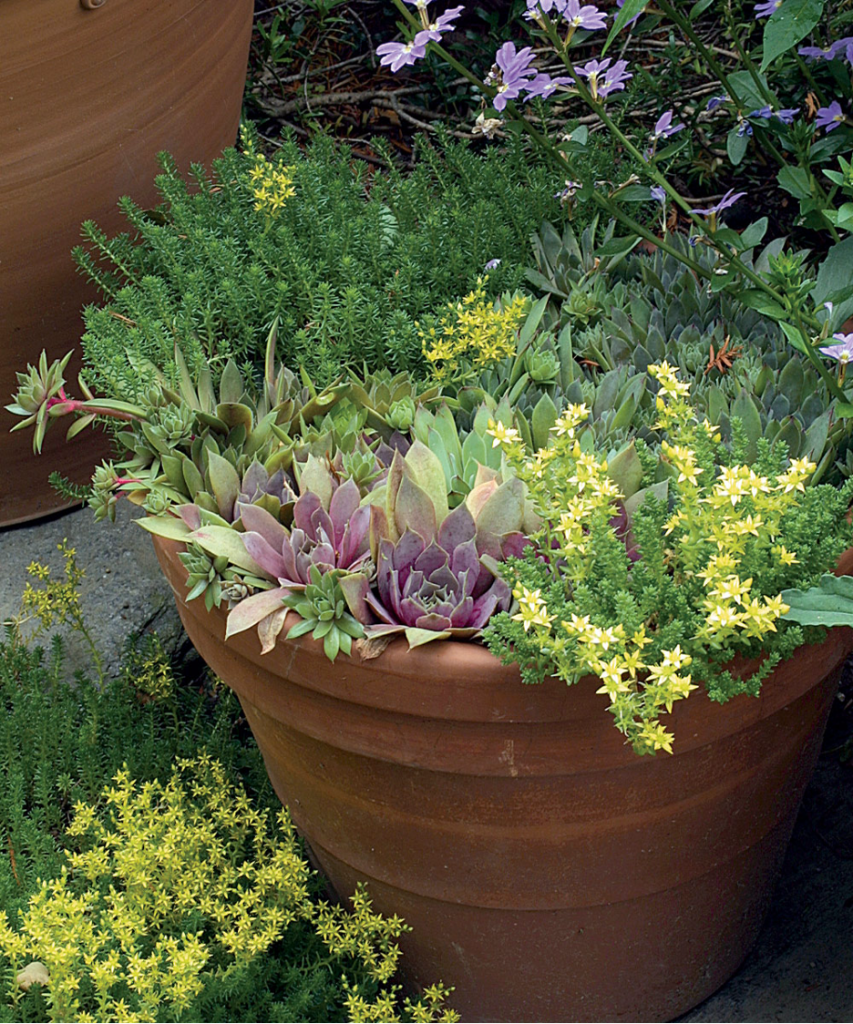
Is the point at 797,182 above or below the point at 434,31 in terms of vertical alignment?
below

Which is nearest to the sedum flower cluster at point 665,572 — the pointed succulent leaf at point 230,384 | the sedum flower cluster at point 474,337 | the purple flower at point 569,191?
the sedum flower cluster at point 474,337

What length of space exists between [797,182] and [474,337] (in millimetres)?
492

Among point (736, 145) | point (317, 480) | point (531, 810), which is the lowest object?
point (531, 810)

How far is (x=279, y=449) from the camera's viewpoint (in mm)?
1420

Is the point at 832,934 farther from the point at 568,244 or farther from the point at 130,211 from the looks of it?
the point at 130,211

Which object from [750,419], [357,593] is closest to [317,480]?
[357,593]

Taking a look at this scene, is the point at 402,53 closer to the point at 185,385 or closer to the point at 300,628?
the point at 185,385

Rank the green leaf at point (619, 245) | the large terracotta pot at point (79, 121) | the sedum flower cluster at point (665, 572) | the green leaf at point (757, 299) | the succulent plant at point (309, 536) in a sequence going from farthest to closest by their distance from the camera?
the large terracotta pot at point (79, 121), the green leaf at point (619, 245), the green leaf at point (757, 299), the succulent plant at point (309, 536), the sedum flower cluster at point (665, 572)

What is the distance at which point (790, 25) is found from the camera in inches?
49.9

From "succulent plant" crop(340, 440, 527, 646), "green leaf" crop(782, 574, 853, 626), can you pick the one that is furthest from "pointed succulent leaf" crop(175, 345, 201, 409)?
"green leaf" crop(782, 574, 853, 626)

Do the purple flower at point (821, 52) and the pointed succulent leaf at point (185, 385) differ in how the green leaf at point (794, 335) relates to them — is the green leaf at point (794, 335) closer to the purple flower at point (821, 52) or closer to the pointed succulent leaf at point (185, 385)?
the purple flower at point (821, 52)

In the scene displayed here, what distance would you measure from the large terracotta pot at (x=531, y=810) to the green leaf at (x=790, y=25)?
0.67 m

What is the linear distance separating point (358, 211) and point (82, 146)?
1.65 ft

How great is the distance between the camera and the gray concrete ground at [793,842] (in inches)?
67.0
